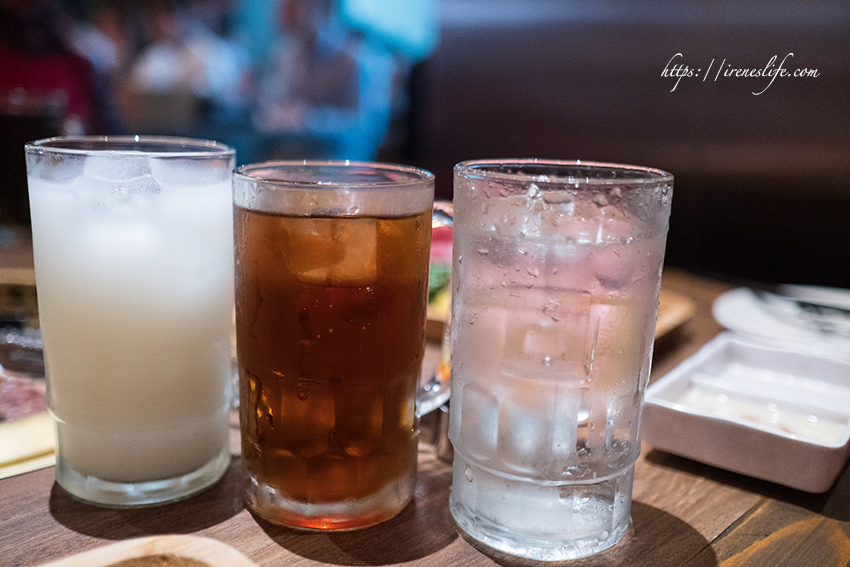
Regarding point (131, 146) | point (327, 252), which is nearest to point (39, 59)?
point (131, 146)

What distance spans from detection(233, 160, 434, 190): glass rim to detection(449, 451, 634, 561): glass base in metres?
0.30

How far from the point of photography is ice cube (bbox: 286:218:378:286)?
633 mm

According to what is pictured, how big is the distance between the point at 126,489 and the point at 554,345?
18.3 inches

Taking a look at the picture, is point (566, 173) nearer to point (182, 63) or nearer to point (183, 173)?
point (183, 173)

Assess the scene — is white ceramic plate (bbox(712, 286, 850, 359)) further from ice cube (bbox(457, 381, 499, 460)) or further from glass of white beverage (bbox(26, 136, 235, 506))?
glass of white beverage (bbox(26, 136, 235, 506))

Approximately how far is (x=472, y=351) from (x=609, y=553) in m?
0.23

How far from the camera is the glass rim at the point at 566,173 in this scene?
59 cm

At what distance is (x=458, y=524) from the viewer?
69 centimetres

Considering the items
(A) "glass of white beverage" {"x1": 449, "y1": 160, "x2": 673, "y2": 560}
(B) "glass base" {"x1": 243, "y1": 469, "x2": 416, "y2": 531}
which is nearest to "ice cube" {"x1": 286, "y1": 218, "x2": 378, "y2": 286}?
(A) "glass of white beverage" {"x1": 449, "y1": 160, "x2": 673, "y2": 560}

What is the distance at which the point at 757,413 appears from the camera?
930 millimetres

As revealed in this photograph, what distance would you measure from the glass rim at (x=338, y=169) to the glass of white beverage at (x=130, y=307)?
4cm

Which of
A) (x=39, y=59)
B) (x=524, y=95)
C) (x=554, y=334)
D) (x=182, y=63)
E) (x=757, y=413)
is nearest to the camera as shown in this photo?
(x=554, y=334)

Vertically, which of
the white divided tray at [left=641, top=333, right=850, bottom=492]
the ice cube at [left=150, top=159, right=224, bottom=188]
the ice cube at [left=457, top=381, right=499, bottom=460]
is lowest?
the white divided tray at [left=641, top=333, right=850, bottom=492]

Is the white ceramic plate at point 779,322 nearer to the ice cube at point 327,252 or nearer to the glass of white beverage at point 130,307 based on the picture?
the ice cube at point 327,252
